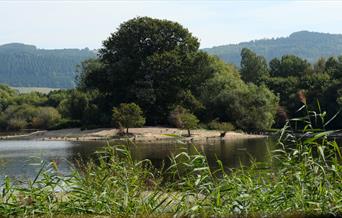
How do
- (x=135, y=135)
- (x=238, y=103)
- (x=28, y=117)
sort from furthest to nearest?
(x=28, y=117), (x=238, y=103), (x=135, y=135)

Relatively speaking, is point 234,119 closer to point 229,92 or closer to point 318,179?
point 229,92

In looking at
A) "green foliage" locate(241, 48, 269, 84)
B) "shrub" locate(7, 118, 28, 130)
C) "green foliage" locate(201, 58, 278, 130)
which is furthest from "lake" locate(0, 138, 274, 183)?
"green foliage" locate(241, 48, 269, 84)

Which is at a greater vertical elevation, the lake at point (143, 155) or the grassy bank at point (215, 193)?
the grassy bank at point (215, 193)

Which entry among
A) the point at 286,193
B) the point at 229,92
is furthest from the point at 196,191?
the point at 229,92

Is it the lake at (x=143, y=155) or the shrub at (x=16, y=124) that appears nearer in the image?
the lake at (x=143, y=155)

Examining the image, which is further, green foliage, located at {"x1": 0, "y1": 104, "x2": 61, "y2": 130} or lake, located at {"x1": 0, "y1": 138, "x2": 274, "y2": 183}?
green foliage, located at {"x1": 0, "y1": 104, "x2": 61, "y2": 130}

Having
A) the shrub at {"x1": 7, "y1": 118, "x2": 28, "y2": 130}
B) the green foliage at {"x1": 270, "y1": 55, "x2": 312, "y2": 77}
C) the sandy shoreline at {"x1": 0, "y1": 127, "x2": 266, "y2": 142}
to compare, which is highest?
the green foliage at {"x1": 270, "y1": 55, "x2": 312, "y2": 77}

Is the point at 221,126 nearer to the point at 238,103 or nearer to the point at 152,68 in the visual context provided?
the point at 238,103

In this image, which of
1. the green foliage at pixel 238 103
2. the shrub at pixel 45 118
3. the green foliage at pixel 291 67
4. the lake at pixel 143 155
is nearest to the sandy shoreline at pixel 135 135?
the green foliage at pixel 238 103

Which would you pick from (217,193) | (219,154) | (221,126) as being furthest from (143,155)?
(217,193)

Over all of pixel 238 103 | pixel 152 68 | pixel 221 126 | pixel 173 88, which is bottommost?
pixel 221 126

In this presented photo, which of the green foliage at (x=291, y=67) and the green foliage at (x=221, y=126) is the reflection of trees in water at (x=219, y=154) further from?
the green foliage at (x=291, y=67)

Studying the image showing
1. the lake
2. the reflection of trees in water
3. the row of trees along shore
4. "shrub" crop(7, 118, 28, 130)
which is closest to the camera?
the lake

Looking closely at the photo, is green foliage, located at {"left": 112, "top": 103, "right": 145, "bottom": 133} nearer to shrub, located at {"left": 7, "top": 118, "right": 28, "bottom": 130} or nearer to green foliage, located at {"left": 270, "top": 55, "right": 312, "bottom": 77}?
shrub, located at {"left": 7, "top": 118, "right": 28, "bottom": 130}
